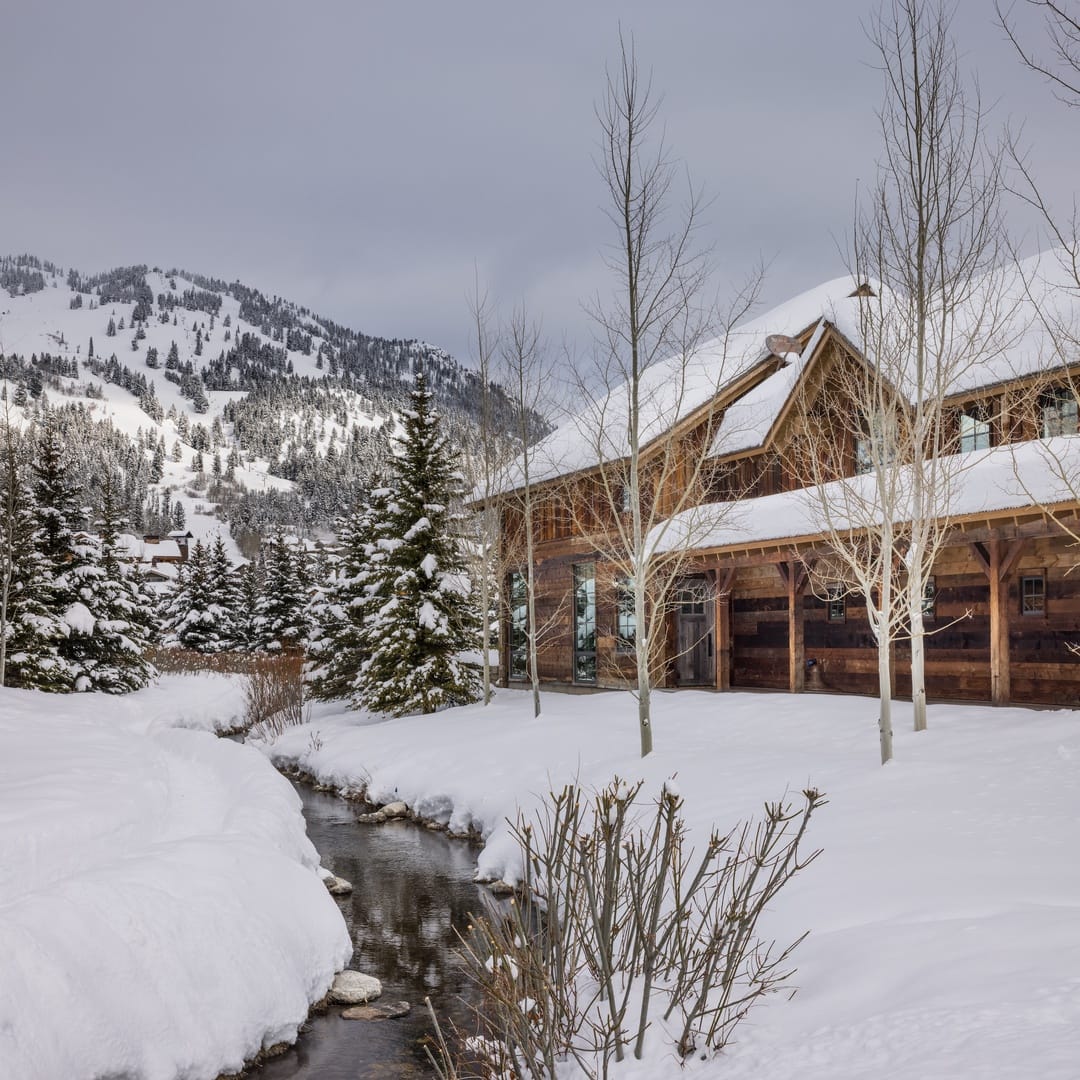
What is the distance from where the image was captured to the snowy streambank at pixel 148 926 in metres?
5.77

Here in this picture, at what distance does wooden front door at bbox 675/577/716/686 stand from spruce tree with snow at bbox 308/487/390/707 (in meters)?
7.54

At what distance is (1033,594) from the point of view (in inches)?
578

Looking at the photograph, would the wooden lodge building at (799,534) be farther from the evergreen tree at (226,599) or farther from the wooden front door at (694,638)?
the evergreen tree at (226,599)

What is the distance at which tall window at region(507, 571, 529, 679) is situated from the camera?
26.2 meters

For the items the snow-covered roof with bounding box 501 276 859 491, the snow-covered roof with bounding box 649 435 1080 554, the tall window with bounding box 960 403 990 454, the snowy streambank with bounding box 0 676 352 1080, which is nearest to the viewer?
the snowy streambank with bounding box 0 676 352 1080

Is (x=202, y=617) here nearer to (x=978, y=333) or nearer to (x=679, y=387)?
(x=679, y=387)

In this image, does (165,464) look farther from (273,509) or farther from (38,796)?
(38,796)

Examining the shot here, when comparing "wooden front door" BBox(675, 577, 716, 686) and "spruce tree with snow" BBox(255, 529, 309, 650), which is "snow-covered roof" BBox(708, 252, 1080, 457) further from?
"spruce tree with snow" BBox(255, 529, 309, 650)

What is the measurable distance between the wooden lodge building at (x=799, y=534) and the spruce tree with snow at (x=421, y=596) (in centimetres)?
182

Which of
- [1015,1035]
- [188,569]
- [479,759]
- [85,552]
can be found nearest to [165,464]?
[188,569]

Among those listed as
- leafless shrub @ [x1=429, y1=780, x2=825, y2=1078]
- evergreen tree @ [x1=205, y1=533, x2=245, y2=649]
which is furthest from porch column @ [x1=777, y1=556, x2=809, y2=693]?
evergreen tree @ [x1=205, y1=533, x2=245, y2=649]

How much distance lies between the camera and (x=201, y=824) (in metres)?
11.0

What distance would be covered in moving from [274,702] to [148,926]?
64.3 feet

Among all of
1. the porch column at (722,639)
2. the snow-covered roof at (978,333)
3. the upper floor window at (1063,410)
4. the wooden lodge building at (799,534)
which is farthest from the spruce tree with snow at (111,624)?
the upper floor window at (1063,410)
